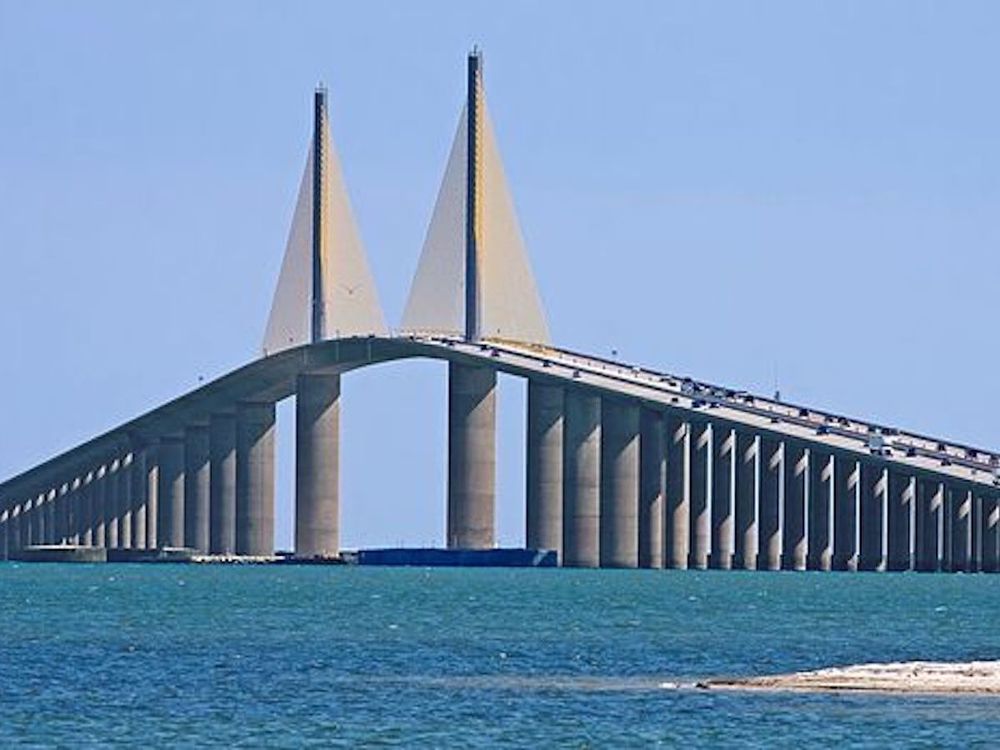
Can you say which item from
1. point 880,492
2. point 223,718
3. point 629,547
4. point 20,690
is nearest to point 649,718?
point 223,718

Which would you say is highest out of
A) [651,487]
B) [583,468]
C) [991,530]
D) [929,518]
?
[583,468]

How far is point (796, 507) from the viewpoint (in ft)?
534

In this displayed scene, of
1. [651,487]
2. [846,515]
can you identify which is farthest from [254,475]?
[846,515]

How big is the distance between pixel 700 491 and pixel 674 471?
170cm

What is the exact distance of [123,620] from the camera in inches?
4232

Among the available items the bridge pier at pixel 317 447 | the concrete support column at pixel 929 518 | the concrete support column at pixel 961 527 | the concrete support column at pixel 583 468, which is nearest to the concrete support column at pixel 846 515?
the concrete support column at pixel 929 518

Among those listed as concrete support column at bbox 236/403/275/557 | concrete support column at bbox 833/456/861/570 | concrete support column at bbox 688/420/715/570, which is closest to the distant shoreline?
concrete support column at bbox 833/456/861/570

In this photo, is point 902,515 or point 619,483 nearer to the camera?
point 902,515

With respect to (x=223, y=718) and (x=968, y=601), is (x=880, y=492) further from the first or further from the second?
(x=223, y=718)

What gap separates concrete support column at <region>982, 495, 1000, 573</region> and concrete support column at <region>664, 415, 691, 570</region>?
16967mm

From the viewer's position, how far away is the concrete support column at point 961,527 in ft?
514

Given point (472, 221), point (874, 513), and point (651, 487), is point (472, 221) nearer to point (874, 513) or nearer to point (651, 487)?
point (651, 487)

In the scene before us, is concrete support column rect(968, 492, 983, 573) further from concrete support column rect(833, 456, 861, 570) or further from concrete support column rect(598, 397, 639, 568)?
concrete support column rect(598, 397, 639, 568)

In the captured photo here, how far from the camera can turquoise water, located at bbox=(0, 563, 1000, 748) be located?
61.9 meters
